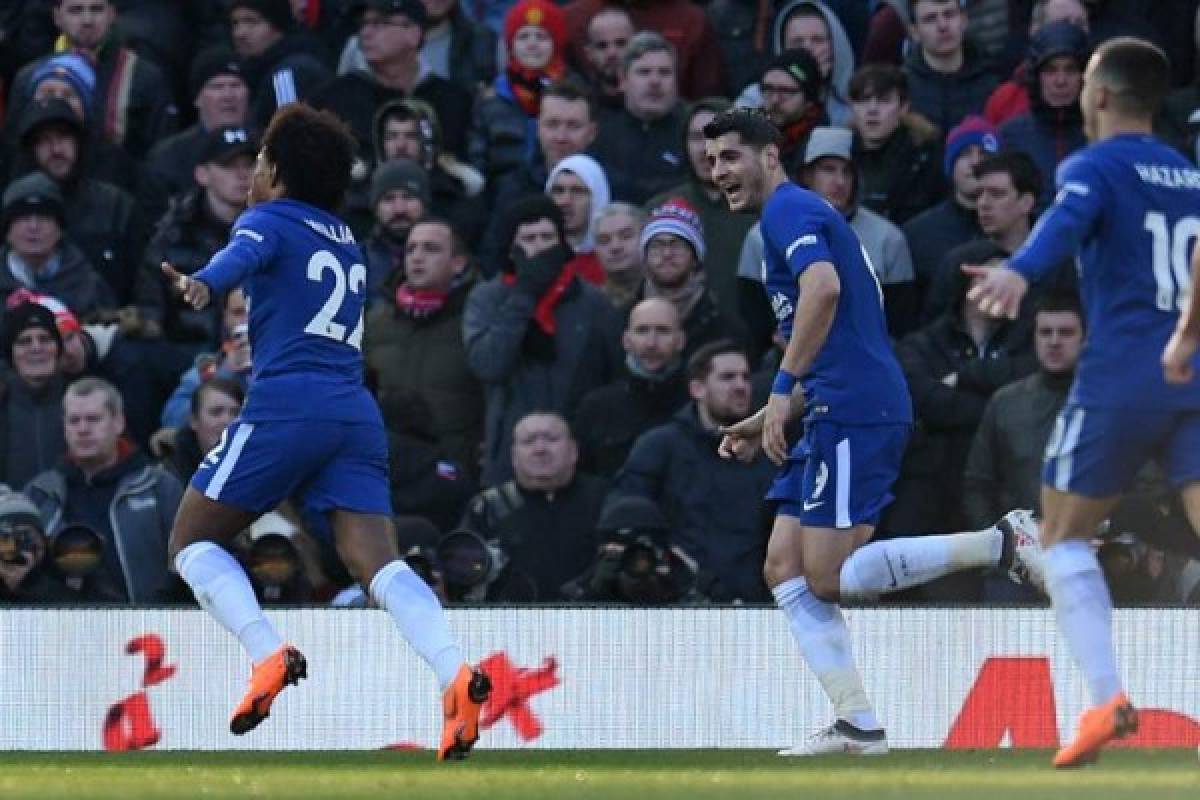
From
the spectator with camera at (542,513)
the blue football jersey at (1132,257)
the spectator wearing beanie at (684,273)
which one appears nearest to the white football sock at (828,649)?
the blue football jersey at (1132,257)

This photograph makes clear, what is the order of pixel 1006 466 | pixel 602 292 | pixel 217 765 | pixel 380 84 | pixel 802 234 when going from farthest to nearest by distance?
1. pixel 380 84
2. pixel 602 292
3. pixel 1006 466
4. pixel 217 765
5. pixel 802 234

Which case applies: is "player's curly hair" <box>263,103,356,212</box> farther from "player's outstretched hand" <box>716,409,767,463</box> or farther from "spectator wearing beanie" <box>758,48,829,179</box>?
"spectator wearing beanie" <box>758,48,829,179</box>

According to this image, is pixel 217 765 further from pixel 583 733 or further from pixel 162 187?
pixel 162 187

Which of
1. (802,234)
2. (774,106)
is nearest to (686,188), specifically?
(774,106)

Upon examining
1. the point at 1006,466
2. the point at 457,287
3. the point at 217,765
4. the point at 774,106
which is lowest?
the point at 217,765

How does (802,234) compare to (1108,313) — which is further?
(802,234)

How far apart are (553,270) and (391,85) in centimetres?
252

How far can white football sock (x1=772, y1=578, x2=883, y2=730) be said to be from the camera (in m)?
11.5

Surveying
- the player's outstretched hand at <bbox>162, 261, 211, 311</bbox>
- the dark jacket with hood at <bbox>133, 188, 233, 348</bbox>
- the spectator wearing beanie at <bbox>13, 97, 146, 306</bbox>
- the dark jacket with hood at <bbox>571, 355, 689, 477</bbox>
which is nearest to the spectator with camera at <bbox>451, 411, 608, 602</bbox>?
the dark jacket with hood at <bbox>571, 355, 689, 477</bbox>

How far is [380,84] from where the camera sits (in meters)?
17.4

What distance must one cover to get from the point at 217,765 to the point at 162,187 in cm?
629

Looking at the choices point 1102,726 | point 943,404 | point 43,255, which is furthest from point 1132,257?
point 43,255

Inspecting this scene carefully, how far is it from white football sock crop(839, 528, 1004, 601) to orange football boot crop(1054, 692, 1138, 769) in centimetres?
207

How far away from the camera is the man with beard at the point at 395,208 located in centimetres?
1617
